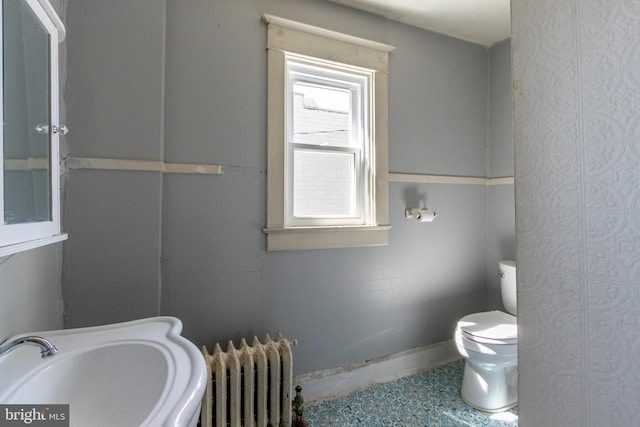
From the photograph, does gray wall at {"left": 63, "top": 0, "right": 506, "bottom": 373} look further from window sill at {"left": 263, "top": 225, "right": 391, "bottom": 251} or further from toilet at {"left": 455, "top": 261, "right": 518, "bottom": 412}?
toilet at {"left": 455, "top": 261, "right": 518, "bottom": 412}

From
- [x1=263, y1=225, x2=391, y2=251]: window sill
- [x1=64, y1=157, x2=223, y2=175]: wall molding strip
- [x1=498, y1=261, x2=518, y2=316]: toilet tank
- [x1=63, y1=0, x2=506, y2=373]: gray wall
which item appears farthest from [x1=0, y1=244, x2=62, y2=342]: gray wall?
[x1=498, y1=261, x2=518, y2=316]: toilet tank

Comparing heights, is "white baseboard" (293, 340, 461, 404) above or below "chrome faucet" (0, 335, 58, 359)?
below

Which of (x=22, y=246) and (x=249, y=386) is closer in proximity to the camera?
(x=22, y=246)

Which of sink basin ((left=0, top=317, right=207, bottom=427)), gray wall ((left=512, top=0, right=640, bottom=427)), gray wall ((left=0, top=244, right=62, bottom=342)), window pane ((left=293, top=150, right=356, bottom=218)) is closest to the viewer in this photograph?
gray wall ((left=512, top=0, right=640, bottom=427))

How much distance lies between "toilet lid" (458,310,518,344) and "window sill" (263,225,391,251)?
2.25 feet

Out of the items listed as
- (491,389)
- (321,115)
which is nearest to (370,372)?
(491,389)

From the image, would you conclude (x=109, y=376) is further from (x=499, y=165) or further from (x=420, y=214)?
(x=499, y=165)

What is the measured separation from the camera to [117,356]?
0.83 meters

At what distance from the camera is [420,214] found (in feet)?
6.65

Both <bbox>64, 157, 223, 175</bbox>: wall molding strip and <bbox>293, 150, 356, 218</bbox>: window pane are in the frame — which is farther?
<bbox>293, 150, 356, 218</bbox>: window pane

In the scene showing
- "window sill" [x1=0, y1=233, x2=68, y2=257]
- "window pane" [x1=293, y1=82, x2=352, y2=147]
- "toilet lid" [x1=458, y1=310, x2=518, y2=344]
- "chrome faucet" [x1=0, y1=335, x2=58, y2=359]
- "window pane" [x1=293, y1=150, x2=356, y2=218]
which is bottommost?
"toilet lid" [x1=458, y1=310, x2=518, y2=344]

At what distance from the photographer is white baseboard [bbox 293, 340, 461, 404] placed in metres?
1.76

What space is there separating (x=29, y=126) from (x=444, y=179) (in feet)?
7.22

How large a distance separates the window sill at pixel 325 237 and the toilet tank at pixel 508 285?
0.85 meters
